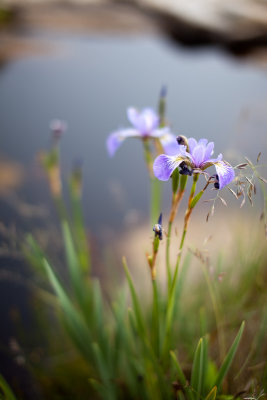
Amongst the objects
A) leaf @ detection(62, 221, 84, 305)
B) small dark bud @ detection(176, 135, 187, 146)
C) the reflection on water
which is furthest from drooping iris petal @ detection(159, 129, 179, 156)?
the reflection on water

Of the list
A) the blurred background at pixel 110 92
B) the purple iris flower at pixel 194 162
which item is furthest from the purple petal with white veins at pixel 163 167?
the blurred background at pixel 110 92

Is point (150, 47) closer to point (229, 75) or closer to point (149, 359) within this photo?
point (229, 75)

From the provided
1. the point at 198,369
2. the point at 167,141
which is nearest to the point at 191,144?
the point at 167,141

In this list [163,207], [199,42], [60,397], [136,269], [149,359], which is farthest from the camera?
[199,42]

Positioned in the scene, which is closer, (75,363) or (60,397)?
(60,397)

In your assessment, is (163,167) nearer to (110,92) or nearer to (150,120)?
(150,120)

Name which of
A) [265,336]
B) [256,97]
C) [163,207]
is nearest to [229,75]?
[256,97]

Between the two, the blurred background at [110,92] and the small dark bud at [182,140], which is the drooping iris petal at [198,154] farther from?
the blurred background at [110,92]

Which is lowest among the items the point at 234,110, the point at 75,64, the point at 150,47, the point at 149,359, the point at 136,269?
the point at 136,269
